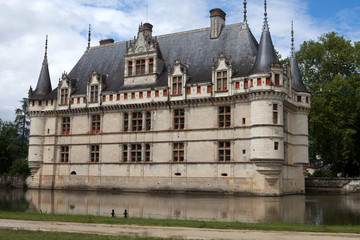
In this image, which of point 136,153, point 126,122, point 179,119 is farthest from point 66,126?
point 179,119

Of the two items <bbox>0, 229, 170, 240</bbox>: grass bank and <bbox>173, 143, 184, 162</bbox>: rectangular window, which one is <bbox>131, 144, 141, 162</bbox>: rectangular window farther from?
<bbox>0, 229, 170, 240</bbox>: grass bank

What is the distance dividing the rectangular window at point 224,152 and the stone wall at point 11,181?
848 inches

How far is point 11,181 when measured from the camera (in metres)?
44.0

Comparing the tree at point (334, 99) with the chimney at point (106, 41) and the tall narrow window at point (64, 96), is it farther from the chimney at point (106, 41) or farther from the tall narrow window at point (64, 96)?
the tall narrow window at point (64, 96)

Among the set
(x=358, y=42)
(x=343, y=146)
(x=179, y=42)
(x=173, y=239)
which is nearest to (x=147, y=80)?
(x=179, y=42)

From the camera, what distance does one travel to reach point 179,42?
3897 cm

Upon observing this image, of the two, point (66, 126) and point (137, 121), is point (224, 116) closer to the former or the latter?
point (137, 121)

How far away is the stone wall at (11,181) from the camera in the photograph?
43.0 m

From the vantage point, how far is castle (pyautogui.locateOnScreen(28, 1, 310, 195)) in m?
31.5

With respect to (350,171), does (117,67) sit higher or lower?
higher

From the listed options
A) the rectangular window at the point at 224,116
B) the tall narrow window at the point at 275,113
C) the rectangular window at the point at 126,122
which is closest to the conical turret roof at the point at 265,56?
the tall narrow window at the point at 275,113

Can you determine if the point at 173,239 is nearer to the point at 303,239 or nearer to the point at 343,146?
the point at 303,239

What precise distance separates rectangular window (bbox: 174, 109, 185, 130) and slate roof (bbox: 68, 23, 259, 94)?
101 inches

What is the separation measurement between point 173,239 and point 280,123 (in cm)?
2196
